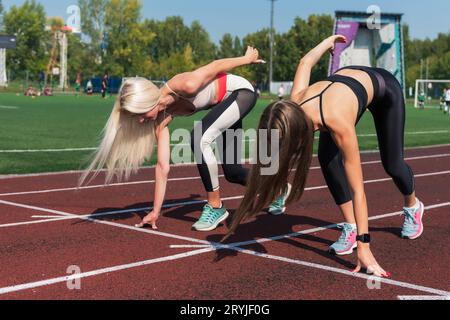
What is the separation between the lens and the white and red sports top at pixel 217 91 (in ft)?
21.2

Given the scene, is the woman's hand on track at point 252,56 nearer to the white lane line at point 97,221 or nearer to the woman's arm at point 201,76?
the woman's arm at point 201,76

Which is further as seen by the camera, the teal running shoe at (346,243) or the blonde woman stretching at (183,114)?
the blonde woman stretching at (183,114)

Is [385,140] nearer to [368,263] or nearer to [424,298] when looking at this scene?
[368,263]

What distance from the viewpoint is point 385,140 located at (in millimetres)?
5762

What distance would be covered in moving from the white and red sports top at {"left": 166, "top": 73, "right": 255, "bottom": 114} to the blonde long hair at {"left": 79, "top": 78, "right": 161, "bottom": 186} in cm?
52

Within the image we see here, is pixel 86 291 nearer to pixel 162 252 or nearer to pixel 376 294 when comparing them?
pixel 162 252

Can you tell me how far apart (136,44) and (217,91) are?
93190 mm

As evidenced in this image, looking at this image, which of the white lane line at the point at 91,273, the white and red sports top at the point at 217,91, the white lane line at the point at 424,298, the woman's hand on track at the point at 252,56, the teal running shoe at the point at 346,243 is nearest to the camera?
the white lane line at the point at 424,298

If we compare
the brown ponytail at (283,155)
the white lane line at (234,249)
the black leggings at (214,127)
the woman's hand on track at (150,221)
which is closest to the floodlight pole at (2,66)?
the woman's hand on track at (150,221)

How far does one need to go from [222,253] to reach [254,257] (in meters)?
0.33

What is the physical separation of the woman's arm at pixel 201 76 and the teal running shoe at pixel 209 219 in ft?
4.63

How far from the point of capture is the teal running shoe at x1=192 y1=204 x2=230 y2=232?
6.66 metres

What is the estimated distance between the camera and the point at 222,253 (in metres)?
5.71

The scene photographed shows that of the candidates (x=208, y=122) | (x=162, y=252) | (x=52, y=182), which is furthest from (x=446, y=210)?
(x=52, y=182)
